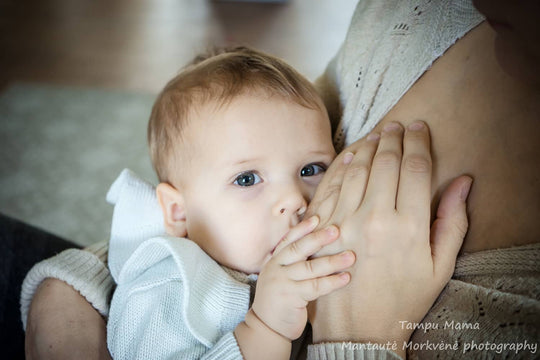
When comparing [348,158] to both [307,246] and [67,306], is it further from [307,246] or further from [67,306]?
[67,306]

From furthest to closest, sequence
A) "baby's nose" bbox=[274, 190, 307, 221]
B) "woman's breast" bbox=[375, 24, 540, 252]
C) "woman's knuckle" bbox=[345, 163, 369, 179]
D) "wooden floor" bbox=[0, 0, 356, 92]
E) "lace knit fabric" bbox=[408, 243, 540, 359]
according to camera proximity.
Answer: "wooden floor" bbox=[0, 0, 356, 92] → "baby's nose" bbox=[274, 190, 307, 221] → "woman's knuckle" bbox=[345, 163, 369, 179] → "woman's breast" bbox=[375, 24, 540, 252] → "lace knit fabric" bbox=[408, 243, 540, 359]

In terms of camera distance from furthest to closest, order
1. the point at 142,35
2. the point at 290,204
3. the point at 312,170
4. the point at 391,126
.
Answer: the point at 142,35, the point at 312,170, the point at 290,204, the point at 391,126

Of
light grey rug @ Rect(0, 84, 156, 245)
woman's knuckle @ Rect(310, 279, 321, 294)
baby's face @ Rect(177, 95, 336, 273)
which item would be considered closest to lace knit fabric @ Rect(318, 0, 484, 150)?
baby's face @ Rect(177, 95, 336, 273)

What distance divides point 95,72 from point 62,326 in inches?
102

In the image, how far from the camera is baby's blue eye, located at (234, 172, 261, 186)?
0.96m

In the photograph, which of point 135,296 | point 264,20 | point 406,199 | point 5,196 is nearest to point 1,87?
point 5,196

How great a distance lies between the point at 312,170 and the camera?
102 centimetres

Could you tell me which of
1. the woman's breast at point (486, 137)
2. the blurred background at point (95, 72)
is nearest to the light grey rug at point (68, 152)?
the blurred background at point (95, 72)

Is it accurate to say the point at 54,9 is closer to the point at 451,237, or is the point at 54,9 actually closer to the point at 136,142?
the point at 136,142

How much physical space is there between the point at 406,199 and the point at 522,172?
6.2 inches

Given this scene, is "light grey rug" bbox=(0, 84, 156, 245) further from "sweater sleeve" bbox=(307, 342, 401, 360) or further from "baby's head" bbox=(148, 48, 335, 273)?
"sweater sleeve" bbox=(307, 342, 401, 360)

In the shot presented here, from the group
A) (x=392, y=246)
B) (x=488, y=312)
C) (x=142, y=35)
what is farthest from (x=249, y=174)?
(x=142, y=35)

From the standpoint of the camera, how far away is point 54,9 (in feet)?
12.8

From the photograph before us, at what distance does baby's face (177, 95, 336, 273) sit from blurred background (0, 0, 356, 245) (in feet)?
4.23
